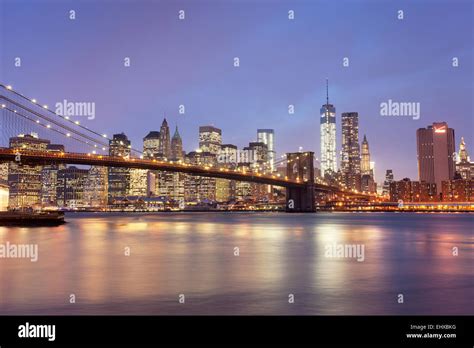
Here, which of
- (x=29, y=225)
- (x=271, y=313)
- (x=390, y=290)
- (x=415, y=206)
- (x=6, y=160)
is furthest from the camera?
(x=415, y=206)

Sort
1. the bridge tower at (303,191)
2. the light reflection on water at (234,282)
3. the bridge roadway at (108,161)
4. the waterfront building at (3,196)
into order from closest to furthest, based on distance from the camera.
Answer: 1. the light reflection on water at (234,282)
2. the bridge roadway at (108,161)
3. the waterfront building at (3,196)
4. the bridge tower at (303,191)

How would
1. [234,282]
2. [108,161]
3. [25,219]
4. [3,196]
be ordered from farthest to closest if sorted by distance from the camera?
[108,161] < [3,196] < [25,219] < [234,282]

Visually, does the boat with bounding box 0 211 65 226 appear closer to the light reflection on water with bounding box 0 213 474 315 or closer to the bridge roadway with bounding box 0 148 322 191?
the bridge roadway with bounding box 0 148 322 191

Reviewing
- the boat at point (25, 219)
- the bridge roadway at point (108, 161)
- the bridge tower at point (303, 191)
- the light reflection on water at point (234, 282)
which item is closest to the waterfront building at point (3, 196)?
the boat at point (25, 219)

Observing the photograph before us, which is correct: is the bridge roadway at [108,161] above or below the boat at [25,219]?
above

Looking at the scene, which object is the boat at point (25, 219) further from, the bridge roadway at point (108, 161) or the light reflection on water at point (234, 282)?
the light reflection on water at point (234, 282)

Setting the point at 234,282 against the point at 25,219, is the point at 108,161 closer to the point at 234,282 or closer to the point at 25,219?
the point at 25,219

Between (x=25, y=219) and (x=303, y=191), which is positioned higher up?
(x=303, y=191)

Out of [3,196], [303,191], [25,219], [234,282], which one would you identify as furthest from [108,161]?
[303,191]

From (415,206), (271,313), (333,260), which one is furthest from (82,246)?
(415,206)

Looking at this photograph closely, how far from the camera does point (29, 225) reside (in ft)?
190

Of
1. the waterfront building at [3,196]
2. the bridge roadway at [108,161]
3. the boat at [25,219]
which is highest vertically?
the bridge roadway at [108,161]
